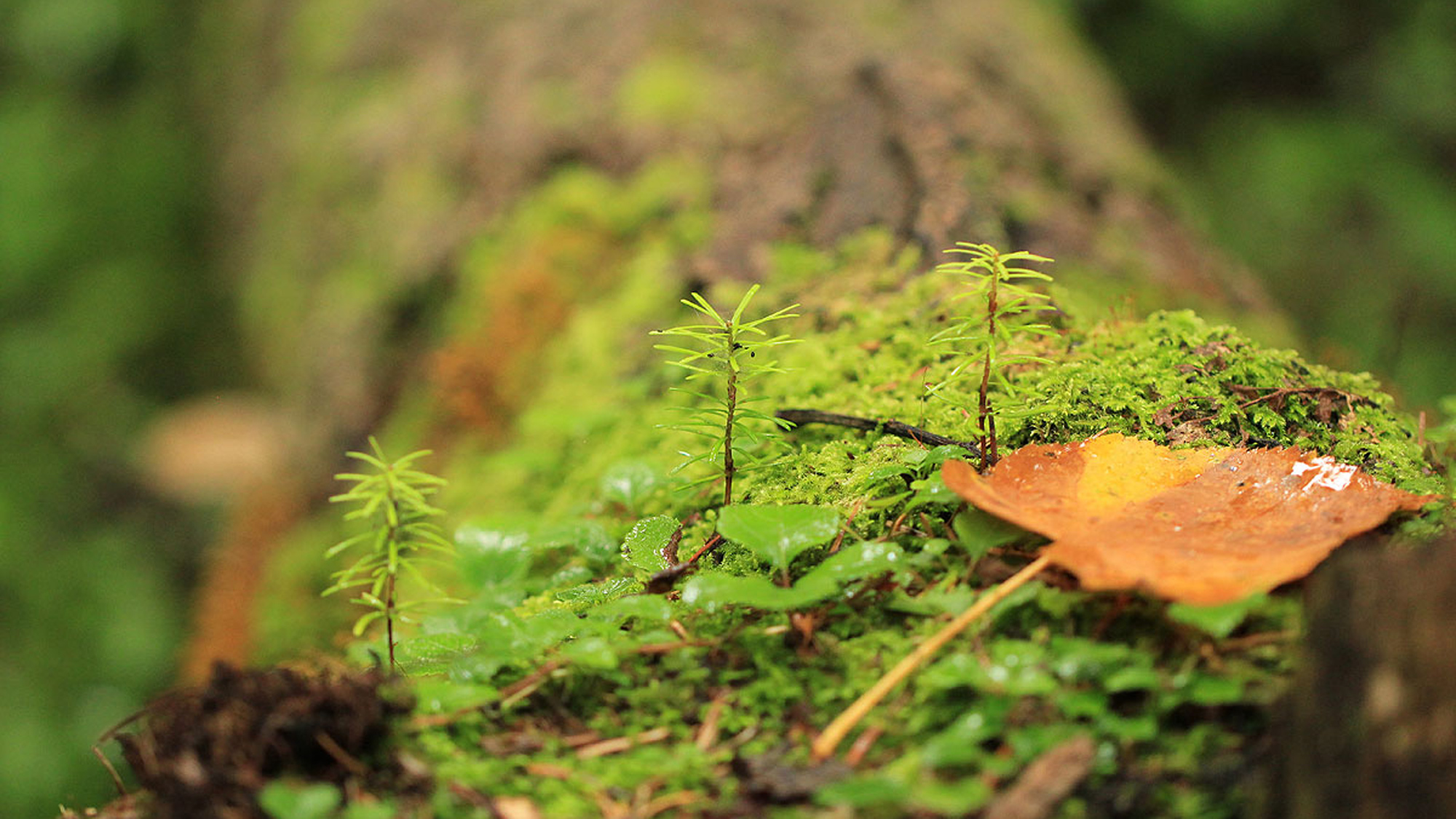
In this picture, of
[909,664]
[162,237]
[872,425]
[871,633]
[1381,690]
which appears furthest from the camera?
[162,237]

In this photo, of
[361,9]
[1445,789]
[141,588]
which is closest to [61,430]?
[141,588]

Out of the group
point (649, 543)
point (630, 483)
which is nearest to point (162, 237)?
point (630, 483)

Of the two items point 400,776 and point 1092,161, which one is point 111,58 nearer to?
point 1092,161

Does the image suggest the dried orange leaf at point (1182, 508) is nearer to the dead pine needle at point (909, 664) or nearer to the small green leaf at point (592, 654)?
the dead pine needle at point (909, 664)

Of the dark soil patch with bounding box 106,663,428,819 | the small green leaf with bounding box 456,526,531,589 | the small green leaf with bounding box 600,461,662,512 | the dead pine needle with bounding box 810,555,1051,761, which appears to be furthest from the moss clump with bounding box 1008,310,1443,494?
the dark soil patch with bounding box 106,663,428,819

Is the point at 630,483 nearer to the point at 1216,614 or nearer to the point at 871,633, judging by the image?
the point at 871,633

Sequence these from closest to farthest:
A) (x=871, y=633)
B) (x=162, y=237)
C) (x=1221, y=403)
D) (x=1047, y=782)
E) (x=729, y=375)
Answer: (x=1047, y=782) → (x=871, y=633) → (x=729, y=375) → (x=1221, y=403) → (x=162, y=237)

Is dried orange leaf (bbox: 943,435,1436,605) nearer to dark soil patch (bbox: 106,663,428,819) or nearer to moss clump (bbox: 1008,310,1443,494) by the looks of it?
moss clump (bbox: 1008,310,1443,494)
